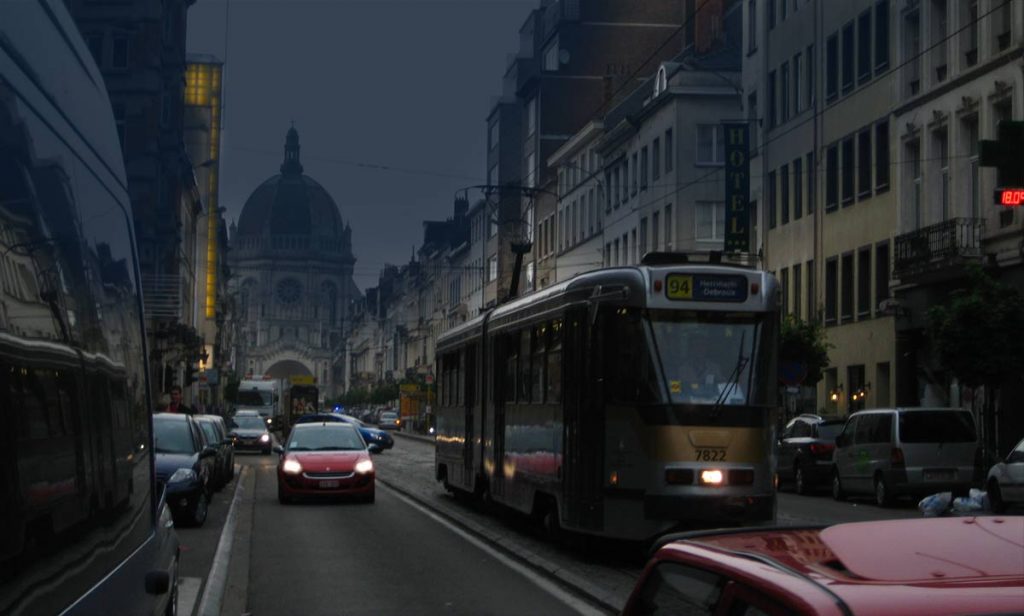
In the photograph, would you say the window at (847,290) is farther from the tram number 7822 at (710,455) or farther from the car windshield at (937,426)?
the tram number 7822 at (710,455)

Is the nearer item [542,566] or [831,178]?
[542,566]

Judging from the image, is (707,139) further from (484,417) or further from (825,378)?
(484,417)

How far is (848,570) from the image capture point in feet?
11.9

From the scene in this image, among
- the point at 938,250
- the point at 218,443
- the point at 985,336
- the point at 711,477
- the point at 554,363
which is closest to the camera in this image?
the point at 711,477

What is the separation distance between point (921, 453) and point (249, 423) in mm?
35341

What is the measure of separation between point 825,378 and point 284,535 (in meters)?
29.7

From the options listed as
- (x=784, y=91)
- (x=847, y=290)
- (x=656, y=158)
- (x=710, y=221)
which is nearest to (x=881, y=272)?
(x=847, y=290)

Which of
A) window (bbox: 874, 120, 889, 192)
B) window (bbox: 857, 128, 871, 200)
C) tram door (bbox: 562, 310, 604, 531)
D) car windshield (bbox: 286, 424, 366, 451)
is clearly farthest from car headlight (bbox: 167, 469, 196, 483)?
window (bbox: 857, 128, 871, 200)

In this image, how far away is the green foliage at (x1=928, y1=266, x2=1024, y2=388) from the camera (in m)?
33.8

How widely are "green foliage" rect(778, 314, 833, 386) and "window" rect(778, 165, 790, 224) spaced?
7542 mm

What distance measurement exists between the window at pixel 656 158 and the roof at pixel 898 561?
204 ft

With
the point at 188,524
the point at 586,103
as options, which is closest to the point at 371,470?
the point at 188,524

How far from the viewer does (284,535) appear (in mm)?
22656

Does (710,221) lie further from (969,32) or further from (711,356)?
(711,356)
